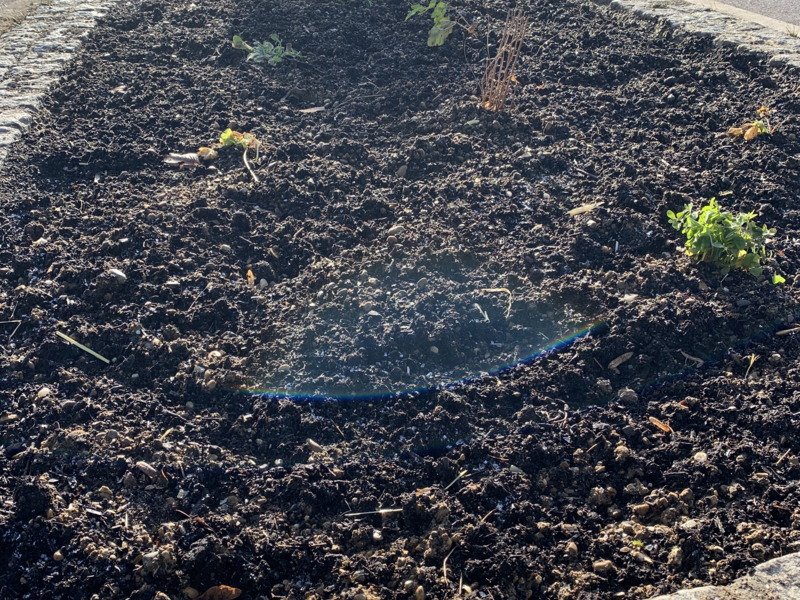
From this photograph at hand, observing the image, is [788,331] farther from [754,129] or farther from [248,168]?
[248,168]

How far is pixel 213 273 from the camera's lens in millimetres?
3266

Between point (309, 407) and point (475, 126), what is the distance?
2404 millimetres

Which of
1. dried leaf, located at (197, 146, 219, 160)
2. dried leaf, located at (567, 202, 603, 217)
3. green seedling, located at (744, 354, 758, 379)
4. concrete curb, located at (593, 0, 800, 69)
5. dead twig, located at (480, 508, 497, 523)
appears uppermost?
concrete curb, located at (593, 0, 800, 69)

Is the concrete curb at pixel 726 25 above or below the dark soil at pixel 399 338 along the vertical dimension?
above

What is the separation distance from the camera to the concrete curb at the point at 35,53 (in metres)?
4.29

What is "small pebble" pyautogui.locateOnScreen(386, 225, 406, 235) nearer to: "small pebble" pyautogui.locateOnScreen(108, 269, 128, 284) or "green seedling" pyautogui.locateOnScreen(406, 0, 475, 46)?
"small pebble" pyautogui.locateOnScreen(108, 269, 128, 284)

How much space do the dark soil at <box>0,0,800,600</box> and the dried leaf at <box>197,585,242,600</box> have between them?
0.05 meters

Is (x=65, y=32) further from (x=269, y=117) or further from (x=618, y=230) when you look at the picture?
(x=618, y=230)

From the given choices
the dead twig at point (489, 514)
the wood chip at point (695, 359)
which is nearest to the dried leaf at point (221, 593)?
the dead twig at point (489, 514)

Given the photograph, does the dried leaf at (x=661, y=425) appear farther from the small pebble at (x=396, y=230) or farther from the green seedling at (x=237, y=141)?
the green seedling at (x=237, y=141)

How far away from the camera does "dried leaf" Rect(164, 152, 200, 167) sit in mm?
4027

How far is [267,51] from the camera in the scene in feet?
16.2

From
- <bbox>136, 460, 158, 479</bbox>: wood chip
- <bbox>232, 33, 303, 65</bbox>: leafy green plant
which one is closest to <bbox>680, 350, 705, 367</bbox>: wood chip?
<bbox>136, 460, 158, 479</bbox>: wood chip

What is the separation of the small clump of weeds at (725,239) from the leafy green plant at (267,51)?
3255 millimetres
